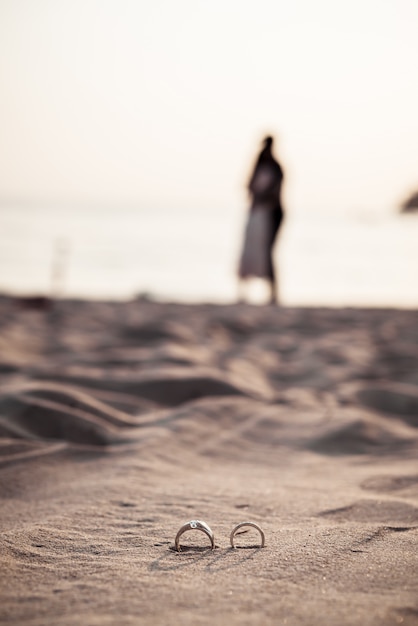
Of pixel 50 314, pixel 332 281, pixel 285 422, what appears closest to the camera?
pixel 285 422

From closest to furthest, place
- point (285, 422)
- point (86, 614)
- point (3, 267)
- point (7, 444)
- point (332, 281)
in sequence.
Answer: point (86, 614) → point (7, 444) → point (285, 422) → point (332, 281) → point (3, 267)

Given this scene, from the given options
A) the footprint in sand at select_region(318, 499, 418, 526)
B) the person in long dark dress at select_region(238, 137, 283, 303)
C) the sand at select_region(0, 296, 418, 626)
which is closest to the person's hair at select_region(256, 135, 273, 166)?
the person in long dark dress at select_region(238, 137, 283, 303)

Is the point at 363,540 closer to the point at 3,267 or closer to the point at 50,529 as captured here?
the point at 50,529

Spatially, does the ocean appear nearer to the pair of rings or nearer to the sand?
the sand

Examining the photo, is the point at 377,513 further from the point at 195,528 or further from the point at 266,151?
the point at 266,151

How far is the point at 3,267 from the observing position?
1297cm

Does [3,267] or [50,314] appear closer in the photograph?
[50,314]

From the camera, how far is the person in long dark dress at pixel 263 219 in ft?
23.4

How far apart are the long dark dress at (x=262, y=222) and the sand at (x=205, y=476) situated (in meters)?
3.07

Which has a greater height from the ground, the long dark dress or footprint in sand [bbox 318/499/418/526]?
the long dark dress

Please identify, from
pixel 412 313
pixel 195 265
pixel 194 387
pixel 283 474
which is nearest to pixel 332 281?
pixel 195 265

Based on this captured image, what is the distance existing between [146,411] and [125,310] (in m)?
3.18

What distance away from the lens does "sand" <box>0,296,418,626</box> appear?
1.06m

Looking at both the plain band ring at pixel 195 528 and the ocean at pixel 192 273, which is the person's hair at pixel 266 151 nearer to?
the ocean at pixel 192 273
